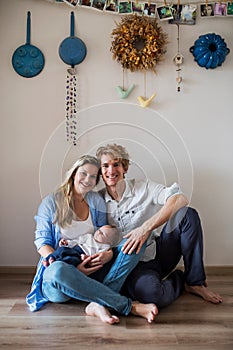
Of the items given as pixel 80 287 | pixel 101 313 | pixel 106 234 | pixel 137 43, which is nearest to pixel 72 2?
pixel 137 43

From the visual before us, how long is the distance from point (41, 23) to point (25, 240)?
4.03ft

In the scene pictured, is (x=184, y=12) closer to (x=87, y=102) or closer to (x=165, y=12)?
(x=165, y=12)

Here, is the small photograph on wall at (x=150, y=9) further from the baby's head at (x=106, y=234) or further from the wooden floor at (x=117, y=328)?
the wooden floor at (x=117, y=328)

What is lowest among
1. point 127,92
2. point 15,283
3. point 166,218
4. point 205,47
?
point 15,283

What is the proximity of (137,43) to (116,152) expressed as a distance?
0.76m

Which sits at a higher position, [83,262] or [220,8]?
[220,8]

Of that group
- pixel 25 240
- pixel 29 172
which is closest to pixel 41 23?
pixel 29 172

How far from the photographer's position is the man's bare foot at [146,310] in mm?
1628

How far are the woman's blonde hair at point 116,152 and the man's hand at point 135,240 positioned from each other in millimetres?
282

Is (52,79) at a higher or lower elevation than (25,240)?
higher

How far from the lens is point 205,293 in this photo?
6.21 feet

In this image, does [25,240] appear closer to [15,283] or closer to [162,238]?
[15,283]

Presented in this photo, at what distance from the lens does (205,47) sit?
7.19 feet

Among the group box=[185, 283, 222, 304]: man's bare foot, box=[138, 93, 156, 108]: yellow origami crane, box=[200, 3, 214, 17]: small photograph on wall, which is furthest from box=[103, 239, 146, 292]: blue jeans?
box=[200, 3, 214, 17]: small photograph on wall
